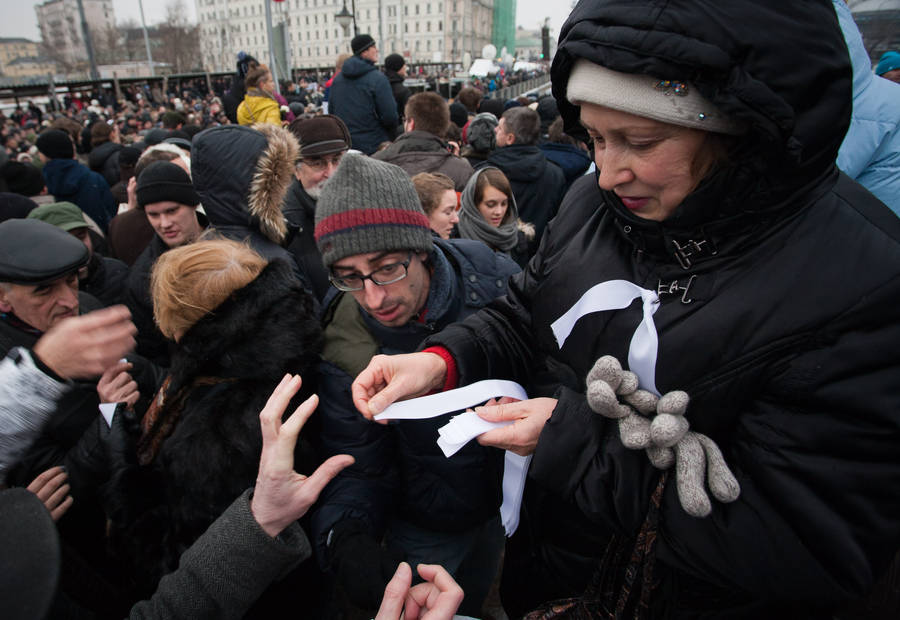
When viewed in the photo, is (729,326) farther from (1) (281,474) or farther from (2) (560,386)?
(1) (281,474)

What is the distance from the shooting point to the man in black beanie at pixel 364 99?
20.9 ft

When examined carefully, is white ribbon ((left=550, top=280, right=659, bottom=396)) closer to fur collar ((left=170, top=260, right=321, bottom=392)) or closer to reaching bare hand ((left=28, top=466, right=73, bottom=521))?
fur collar ((left=170, top=260, right=321, bottom=392))

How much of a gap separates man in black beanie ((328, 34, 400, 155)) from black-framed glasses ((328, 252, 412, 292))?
5.26 metres

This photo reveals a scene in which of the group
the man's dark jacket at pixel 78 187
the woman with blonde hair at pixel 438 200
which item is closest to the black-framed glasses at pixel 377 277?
the woman with blonde hair at pixel 438 200

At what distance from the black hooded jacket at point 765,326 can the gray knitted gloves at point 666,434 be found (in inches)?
2.3

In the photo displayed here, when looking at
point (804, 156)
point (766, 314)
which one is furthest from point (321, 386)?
point (804, 156)

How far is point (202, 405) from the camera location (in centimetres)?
166

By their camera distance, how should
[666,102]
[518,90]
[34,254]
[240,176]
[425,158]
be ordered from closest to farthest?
[666,102], [34,254], [240,176], [425,158], [518,90]

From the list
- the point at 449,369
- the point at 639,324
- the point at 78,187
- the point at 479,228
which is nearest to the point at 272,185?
the point at 479,228

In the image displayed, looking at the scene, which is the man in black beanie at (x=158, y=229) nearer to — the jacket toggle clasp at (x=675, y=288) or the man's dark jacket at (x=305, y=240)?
the man's dark jacket at (x=305, y=240)

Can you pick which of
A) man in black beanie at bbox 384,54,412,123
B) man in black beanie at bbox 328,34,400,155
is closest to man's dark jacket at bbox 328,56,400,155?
man in black beanie at bbox 328,34,400,155

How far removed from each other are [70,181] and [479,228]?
15.9ft

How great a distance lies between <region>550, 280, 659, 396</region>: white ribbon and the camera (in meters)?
1.06

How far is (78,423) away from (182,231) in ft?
5.48
